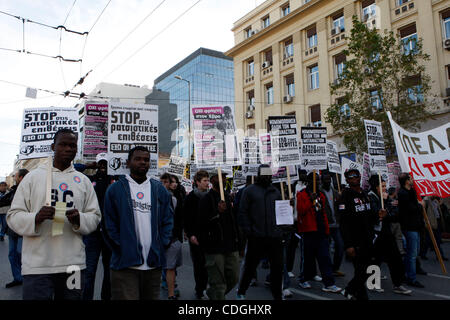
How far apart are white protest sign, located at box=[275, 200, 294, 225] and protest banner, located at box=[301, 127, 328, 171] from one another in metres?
2.30

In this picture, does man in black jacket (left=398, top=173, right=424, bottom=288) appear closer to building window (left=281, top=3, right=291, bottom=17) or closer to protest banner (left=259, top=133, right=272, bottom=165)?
protest banner (left=259, top=133, right=272, bottom=165)

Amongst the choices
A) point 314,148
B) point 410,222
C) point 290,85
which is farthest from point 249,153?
point 290,85

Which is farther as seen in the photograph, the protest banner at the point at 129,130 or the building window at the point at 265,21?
the building window at the point at 265,21

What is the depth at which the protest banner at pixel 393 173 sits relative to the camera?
10484 millimetres

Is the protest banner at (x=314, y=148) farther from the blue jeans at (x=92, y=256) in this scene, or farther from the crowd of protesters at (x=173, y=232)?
the blue jeans at (x=92, y=256)

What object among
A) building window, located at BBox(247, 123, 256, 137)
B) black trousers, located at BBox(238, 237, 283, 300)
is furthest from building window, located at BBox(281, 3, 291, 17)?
black trousers, located at BBox(238, 237, 283, 300)

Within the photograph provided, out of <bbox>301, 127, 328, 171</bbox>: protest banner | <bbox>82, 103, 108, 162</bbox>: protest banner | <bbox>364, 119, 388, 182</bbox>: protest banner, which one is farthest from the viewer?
<bbox>301, 127, 328, 171</bbox>: protest banner

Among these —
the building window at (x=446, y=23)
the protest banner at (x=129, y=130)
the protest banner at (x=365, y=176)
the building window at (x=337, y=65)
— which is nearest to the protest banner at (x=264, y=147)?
the protest banner at (x=365, y=176)

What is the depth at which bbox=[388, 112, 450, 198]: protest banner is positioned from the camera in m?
5.98

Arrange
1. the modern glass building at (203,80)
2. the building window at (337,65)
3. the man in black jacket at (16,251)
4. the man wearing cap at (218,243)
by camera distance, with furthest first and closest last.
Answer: the modern glass building at (203,80) < the building window at (337,65) < the man in black jacket at (16,251) < the man wearing cap at (218,243)

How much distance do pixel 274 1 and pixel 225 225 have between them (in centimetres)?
2811

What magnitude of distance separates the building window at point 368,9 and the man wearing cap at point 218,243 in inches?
841

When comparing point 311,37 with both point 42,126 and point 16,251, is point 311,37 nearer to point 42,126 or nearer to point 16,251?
point 42,126
